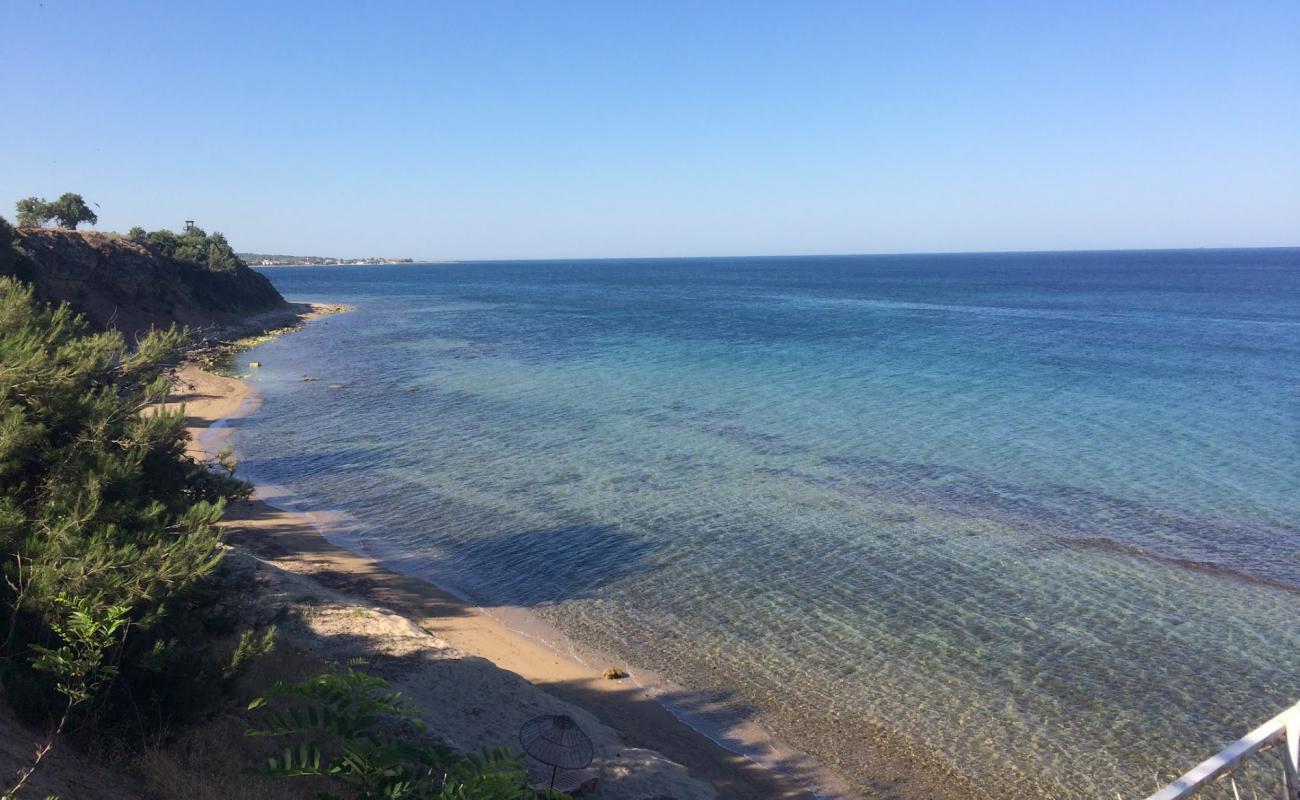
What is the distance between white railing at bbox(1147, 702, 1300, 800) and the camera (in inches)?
151

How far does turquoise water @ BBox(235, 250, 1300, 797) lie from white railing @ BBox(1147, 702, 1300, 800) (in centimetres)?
685

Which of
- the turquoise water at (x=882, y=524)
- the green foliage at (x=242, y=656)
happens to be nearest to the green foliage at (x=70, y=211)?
the turquoise water at (x=882, y=524)

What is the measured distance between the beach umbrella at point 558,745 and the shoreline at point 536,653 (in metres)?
2.24

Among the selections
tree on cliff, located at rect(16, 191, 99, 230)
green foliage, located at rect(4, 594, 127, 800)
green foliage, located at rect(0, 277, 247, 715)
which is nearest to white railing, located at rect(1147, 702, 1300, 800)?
green foliage, located at rect(4, 594, 127, 800)

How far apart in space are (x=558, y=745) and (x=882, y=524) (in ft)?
44.4

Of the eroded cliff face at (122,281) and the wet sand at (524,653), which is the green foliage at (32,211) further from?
the wet sand at (524,653)

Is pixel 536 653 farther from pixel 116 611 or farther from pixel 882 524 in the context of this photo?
pixel 882 524

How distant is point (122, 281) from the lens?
171 ft

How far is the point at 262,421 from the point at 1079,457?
30.7m

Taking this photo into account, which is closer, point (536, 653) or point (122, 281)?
point (536, 653)

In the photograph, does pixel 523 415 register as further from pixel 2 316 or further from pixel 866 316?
pixel 866 316

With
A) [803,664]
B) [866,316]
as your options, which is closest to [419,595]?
[803,664]

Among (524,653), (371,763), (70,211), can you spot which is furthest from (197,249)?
(371,763)

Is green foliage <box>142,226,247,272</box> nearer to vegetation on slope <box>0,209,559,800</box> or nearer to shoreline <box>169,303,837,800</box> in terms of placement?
shoreline <box>169,303,837,800</box>
